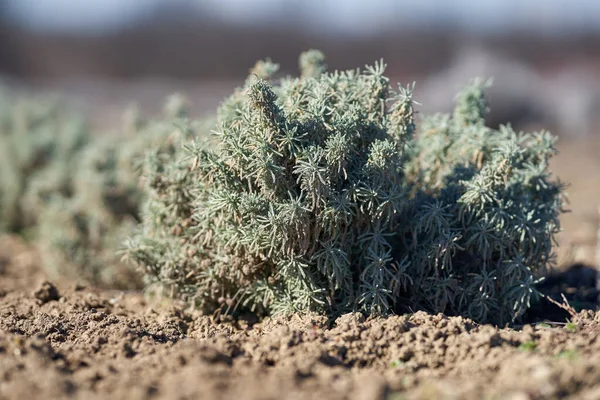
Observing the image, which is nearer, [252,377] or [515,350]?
[252,377]

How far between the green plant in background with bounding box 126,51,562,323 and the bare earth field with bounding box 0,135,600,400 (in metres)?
0.29

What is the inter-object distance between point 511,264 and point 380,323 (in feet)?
3.87

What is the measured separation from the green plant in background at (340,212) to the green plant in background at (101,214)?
1750 millimetres

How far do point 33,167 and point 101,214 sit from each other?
109 inches

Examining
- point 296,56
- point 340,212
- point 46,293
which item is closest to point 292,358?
point 340,212

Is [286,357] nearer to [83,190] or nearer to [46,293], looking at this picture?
[46,293]

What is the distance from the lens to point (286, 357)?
3.63 meters

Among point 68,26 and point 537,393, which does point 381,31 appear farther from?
point 537,393

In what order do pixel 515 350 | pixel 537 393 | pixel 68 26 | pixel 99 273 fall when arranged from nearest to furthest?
pixel 537 393, pixel 515 350, pixel 99 273, pixel 68 26

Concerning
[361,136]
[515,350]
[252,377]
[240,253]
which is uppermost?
[361,136]

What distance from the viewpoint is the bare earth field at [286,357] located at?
10.1ft

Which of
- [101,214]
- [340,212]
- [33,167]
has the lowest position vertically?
[101,214]

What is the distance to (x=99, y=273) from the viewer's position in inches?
275

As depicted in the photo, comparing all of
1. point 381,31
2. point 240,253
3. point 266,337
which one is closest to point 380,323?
point 266,337
